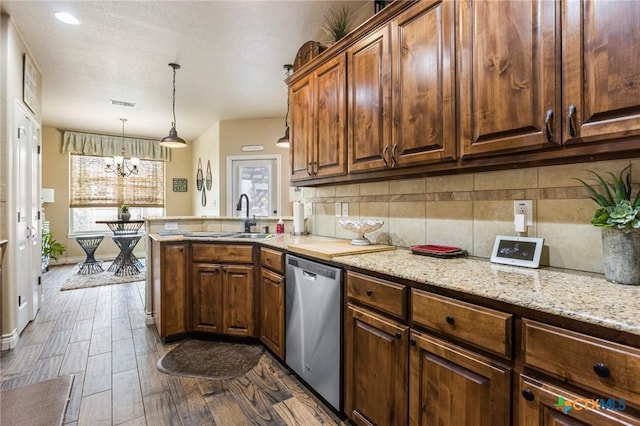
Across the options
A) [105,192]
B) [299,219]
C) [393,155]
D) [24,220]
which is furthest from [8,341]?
[105,192]

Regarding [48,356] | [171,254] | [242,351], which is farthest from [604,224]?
[48,356]

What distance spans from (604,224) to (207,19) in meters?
3.13

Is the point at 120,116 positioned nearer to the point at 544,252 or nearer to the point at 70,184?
the point at 70,184

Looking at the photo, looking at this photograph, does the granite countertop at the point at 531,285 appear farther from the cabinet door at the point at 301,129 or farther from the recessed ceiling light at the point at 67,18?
the recessed ceiling light at the point at 67,18

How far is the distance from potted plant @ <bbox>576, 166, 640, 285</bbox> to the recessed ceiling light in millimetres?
3924

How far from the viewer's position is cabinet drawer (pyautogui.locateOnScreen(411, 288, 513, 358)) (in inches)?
38.5

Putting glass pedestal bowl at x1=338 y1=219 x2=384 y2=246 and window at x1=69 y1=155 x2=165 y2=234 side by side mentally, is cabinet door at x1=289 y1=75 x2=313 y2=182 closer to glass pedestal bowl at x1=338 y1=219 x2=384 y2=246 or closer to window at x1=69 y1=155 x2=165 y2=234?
glass pedestal bowl at x1=338 y1=219 x2=384 y2=246

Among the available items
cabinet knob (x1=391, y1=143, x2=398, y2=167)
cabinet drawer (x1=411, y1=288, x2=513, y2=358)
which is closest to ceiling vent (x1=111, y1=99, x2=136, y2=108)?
cabinet knob (x1=391, y1=143, x2=398, y2=167)

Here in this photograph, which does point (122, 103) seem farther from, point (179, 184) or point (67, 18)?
point (179, 184)

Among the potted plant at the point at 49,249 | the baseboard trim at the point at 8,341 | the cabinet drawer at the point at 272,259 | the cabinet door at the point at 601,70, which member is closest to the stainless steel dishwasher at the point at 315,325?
the cabinet drawer at the point at 272,259

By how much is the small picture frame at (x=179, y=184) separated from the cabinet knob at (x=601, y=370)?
324 inches

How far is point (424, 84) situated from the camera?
5.31 feet

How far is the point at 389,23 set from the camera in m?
1.81

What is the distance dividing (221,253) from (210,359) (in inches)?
32.7
